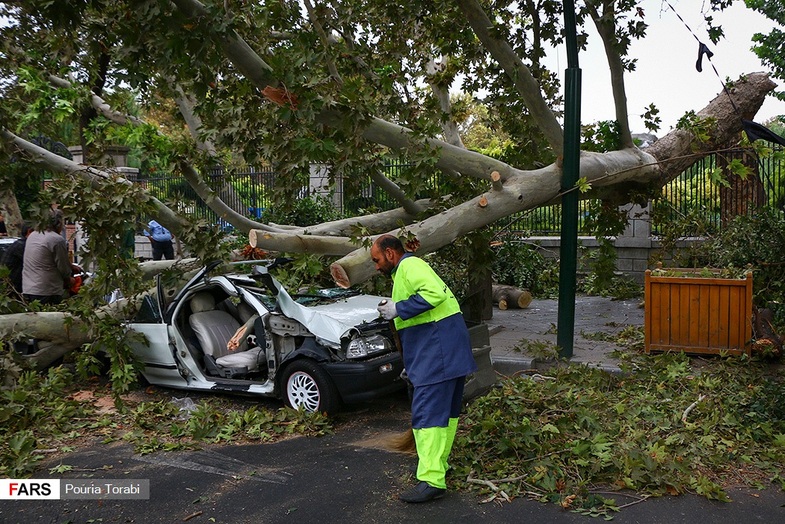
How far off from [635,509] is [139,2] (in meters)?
5.71

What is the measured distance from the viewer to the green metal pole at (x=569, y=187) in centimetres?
847

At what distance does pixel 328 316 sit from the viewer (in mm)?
7039

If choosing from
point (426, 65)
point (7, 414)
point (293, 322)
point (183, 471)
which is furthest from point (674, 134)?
point (7, 414)

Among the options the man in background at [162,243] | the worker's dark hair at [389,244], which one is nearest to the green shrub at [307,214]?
the man in background at [162,243]

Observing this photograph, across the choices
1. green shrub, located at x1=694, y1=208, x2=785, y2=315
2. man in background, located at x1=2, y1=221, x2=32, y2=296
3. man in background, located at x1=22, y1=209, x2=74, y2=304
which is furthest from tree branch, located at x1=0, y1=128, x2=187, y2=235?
green shrub, located at x1=694, y1=208, x2=785, y2=315

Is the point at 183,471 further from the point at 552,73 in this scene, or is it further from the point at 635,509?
the point at 552,73

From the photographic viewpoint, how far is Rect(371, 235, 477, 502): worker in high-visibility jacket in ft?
15.8

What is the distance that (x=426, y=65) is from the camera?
1388cm

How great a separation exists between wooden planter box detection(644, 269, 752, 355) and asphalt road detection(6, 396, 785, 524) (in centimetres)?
358

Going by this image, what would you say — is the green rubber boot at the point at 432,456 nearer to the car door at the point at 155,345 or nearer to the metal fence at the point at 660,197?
the car door at the point at 155,345

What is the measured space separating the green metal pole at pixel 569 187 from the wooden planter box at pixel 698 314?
0.89 metres

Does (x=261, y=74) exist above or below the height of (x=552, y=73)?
below

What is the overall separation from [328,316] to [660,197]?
20.4ft

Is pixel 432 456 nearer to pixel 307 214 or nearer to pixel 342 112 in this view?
pixel 342 112
